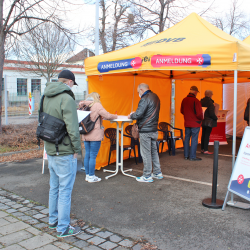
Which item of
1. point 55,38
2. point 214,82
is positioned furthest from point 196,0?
point 55,38

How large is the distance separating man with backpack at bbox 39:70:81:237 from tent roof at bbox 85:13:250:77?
1.80m

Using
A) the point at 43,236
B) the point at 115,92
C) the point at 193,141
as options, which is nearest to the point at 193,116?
the point at 193,141

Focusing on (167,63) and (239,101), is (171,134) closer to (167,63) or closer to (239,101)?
(167,63)

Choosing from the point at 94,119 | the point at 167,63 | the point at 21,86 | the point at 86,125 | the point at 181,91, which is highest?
the point at 21,86

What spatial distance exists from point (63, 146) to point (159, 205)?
1828mm

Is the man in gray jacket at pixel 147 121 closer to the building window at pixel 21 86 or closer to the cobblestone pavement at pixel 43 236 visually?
the cobblestone pavement at pixel 43 236

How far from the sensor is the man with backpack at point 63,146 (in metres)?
2.85

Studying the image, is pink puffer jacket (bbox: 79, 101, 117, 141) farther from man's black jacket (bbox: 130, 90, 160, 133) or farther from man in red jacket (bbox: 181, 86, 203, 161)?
man in red jacket (bbox: 181, 86, 203, 161)

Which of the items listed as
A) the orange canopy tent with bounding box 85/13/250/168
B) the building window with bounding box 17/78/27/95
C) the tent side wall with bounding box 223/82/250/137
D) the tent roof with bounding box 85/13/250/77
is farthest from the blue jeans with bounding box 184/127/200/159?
the building window with bounding box 17/78/27/95

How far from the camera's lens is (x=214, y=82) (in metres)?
9.23

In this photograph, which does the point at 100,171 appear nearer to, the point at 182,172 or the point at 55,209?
the point at 182,172

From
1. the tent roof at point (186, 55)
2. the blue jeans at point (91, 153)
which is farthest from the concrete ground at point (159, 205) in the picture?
the tent roof at point (186, 55)

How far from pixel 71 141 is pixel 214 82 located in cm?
754

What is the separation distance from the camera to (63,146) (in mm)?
2883
